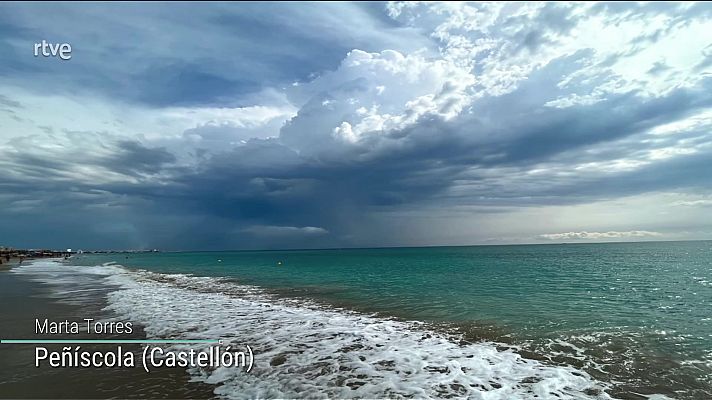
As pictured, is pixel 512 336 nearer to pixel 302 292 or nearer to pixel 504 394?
pixel 504 394

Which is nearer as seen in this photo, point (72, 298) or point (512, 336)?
point (512, 336)

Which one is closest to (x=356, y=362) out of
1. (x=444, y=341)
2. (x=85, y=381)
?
(x=444, y=341)

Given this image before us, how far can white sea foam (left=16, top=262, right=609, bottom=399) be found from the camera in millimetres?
9906

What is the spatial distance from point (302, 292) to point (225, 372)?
20830 mm

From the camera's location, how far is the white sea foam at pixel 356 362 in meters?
9.91

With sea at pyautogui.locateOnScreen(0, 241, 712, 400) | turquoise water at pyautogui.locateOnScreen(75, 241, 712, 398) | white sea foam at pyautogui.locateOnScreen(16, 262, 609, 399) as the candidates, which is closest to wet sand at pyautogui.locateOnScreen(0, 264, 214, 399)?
sea at pyautogui.locateOnScreen(0, 241, 712, 400)

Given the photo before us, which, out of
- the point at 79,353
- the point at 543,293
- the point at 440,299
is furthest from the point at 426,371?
the point at 543,293

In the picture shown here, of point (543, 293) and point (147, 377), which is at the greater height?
point (147, 377)

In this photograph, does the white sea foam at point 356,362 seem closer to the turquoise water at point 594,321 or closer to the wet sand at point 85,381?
the wet sand at point 85,381

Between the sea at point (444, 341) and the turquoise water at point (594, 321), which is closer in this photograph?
the sea at point (444, 341)

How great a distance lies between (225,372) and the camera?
36.0 ft

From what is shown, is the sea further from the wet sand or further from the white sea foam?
the wet sand

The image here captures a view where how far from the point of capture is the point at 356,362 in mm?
12094

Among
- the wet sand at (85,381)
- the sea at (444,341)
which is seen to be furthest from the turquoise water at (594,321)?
the wet sand at (85,381)
